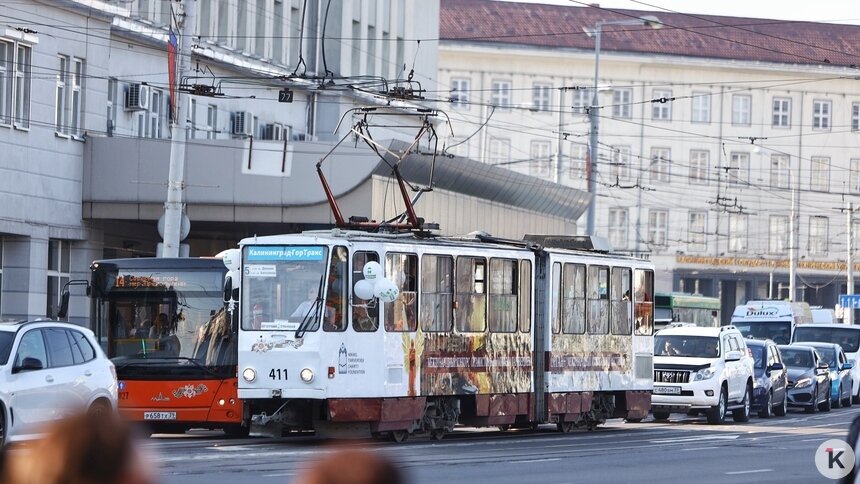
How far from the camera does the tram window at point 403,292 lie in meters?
21.4

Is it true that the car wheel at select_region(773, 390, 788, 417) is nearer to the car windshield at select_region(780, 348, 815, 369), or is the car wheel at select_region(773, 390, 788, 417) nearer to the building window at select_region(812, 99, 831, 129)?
the car windshield at select_region(780, 348, 815, 369)

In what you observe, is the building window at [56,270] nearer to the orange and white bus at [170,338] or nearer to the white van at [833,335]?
the orange and white bus at [170,338]

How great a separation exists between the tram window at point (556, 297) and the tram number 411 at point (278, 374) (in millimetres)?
5578

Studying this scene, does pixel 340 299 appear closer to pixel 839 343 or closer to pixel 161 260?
pixel 161 260

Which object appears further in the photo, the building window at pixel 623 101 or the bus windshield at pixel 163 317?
the building window at pixel 623 101

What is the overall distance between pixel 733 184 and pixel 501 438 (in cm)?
6710

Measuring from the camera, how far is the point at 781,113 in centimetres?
8994

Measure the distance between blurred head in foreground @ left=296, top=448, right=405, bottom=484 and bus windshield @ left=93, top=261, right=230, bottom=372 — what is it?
63.2 ft

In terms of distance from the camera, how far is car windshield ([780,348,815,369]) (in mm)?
36906

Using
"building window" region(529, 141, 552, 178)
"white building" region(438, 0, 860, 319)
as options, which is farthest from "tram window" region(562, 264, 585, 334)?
"building window" region(529, 141, 552, 178)

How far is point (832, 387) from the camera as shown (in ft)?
128

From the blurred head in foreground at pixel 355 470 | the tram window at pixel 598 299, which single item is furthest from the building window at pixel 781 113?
the blurred head in foreground at pixel 355 470

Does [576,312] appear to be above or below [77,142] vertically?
below

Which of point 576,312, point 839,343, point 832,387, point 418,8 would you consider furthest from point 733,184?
point 576,312
